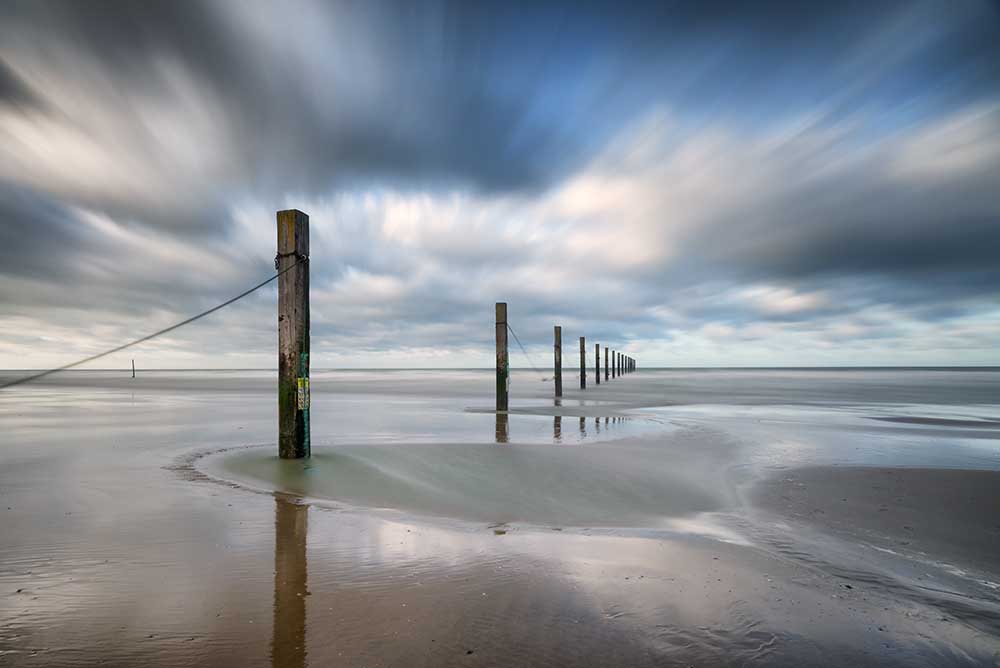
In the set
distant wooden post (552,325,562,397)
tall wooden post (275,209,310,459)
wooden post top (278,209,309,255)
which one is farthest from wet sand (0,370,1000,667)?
distant wooden post (552,325,562,397)

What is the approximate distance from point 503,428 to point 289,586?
9.91 metres

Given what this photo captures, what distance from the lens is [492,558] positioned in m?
4.15

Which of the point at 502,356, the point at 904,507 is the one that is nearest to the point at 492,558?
the point at 904,507

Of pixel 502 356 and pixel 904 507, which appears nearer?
pixel 904 507

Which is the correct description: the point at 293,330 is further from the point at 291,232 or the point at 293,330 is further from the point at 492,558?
the point at 492,558

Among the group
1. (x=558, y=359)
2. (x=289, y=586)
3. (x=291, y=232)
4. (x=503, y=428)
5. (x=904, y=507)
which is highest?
(x=291, y=232)

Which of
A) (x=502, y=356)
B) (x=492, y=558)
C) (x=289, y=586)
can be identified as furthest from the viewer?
(x=502, y=356)

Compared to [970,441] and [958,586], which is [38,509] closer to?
[958,586]

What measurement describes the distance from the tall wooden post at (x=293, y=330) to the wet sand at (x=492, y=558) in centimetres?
58

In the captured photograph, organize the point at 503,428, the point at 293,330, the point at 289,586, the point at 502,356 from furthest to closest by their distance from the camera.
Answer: the point at 502,356 < the point at 503,428 < the point at 293,330 < the point at 289,586

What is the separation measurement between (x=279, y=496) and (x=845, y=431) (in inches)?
538

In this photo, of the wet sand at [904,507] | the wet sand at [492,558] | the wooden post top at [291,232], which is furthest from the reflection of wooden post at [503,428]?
the wooden post top at [291,232]

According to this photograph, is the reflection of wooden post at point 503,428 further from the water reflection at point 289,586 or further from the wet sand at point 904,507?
the water reflection at point 289,586

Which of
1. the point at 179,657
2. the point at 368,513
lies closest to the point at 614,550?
the point at 368,513
